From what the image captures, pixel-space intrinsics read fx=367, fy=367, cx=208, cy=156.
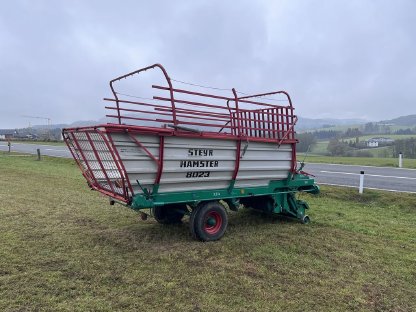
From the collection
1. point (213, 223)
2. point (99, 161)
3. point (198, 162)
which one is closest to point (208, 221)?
point (213, 223)

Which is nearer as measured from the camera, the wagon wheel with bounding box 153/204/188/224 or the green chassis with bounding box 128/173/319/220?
the green chassis with bounding box 128/173/319/220

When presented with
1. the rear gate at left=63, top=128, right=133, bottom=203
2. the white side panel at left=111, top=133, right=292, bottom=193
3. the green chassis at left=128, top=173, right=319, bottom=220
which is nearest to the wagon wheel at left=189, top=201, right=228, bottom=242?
the green chassis at left=128, top=173, right=319, bottom=220

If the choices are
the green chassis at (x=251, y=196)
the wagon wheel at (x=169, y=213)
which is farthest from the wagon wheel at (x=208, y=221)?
the wagon wheel at (x=169, y=213)

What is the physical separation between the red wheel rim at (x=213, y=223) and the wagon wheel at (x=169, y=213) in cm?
48

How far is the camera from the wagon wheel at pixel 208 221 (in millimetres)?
6176

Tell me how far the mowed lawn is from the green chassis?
36cm

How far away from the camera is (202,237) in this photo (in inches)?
243

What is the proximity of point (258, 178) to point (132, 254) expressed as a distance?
277cm

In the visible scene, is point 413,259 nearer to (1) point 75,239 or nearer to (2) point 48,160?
(1) point 75,239

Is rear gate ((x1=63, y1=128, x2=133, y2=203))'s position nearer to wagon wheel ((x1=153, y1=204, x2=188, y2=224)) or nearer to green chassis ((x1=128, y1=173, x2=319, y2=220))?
green chassis ((x1=128, y1=173, x2=319, y2=220))

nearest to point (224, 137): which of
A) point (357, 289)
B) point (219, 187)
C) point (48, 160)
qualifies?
point (219, 187)

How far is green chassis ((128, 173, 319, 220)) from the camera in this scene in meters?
5.61

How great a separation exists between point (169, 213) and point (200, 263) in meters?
1.91

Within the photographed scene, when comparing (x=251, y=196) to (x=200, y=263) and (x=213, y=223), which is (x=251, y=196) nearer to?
(x=213, y=223)
